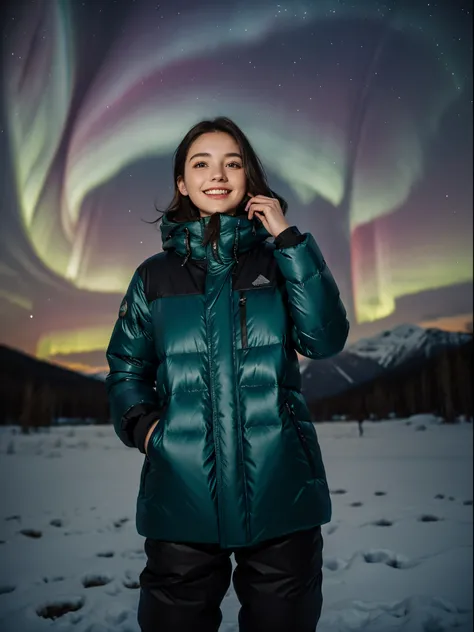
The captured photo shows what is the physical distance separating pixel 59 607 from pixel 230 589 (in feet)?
2.46

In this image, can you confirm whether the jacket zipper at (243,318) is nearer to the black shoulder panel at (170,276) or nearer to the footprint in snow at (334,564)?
the black shoulder panel at (170,276)

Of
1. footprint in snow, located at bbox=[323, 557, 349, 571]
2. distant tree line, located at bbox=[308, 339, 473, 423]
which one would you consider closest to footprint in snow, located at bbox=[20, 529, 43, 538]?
footprint in snow, located at bbox=[323, 557, 349, 571]

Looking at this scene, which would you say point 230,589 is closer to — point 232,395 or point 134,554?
point 134,554

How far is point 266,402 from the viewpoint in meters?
1.17

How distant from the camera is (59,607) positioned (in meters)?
2.07

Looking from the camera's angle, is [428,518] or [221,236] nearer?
[221,236]

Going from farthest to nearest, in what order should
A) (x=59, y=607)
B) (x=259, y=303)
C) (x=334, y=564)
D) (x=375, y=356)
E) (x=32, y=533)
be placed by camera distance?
1. (x=375, y=356)
2. (x=32, y=533)
3. (x=334, y=564)
4. (x=59, y=607)
5. (x=259, y=303)

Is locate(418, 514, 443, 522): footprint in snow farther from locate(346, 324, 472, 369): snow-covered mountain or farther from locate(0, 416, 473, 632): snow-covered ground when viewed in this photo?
locate(346, 324, 472, 369): snow-covered mountain

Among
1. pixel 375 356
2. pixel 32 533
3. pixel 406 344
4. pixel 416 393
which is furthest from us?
pixel 406 344

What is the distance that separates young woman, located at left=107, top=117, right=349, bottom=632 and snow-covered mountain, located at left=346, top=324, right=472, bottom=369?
5.76 meters

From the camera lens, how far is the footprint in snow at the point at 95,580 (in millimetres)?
2268

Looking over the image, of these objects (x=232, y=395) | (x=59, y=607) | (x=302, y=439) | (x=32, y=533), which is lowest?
(x=59, y=607)

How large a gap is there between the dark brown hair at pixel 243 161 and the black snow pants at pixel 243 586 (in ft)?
2.65

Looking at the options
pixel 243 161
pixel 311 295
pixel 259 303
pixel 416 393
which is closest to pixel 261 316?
pixel 259 303
